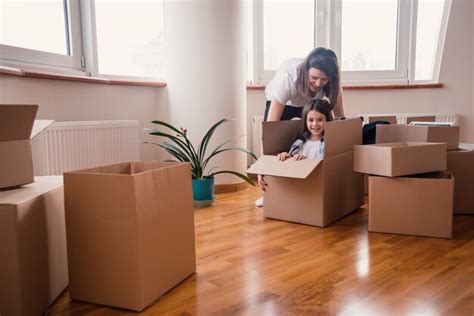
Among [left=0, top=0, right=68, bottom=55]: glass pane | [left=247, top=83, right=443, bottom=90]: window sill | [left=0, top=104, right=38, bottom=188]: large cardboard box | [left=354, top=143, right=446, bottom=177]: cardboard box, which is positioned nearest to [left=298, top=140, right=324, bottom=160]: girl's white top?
[left=354, top=143, right=446, bottom=177]: cardboard box

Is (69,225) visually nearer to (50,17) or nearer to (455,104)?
(50,17)

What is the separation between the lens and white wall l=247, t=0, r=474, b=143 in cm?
354

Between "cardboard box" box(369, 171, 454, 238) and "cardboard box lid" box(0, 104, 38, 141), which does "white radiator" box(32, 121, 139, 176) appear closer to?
"cardboard box lid" box(0, 104, 38, 141)

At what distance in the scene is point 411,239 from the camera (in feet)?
6.05

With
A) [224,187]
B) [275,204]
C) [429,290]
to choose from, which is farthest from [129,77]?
[429,290]

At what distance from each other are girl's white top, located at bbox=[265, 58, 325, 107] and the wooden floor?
2.39 ft

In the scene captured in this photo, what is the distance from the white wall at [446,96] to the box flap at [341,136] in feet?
4.61

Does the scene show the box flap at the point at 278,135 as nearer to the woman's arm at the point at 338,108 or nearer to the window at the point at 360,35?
the woman's arm at the point at 338,108

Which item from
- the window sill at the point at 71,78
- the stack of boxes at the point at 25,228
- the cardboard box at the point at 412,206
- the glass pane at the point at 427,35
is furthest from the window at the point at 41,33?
the glass pane at the point at 427,35

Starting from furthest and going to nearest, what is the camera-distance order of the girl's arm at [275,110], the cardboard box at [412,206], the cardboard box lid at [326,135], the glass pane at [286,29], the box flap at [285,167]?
1. the glass pane at [286,29]
2. the girl's arm at [275,110]
3. the cardboard box lid at [326,135]
4. the box flap at [285,167]
5. the cardboard box at [412,206]

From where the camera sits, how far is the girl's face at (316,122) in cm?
225

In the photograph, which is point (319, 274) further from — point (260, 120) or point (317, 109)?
point (260, 120)

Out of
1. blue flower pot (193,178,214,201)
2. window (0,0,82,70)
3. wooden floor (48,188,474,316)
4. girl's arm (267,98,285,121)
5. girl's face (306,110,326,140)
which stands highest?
window (0,0,82,70)

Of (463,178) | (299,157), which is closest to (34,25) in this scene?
(299,157)
